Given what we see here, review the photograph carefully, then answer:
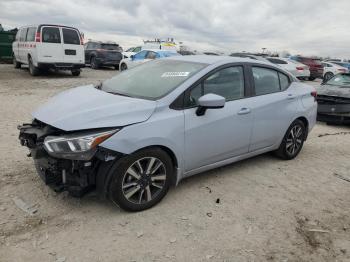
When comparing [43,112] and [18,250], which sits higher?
[43,112]

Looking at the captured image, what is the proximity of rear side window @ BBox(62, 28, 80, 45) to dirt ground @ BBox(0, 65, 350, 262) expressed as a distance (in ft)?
33.4

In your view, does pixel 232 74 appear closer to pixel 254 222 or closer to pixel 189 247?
pixel 254 222

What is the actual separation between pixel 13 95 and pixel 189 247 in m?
8.69

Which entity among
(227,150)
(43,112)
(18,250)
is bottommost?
(18,250)

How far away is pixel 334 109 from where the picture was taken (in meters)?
8.41

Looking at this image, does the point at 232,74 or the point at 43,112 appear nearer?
the point at 43,112

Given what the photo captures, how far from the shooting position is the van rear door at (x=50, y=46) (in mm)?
13891

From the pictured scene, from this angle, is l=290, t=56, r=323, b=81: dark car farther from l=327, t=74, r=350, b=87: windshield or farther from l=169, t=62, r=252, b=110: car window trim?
l=169, t=62, r=252, b=110: car window trim

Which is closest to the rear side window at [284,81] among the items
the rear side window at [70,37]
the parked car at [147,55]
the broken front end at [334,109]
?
the broken front end at [334,109]

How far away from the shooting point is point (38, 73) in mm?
15039

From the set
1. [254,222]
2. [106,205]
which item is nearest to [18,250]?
[106,205]

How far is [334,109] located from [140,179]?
20.8 feet

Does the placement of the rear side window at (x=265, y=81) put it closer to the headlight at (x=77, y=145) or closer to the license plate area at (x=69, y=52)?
the headlight at (x=77, y=145)

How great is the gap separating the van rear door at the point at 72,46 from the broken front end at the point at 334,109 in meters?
9.97
